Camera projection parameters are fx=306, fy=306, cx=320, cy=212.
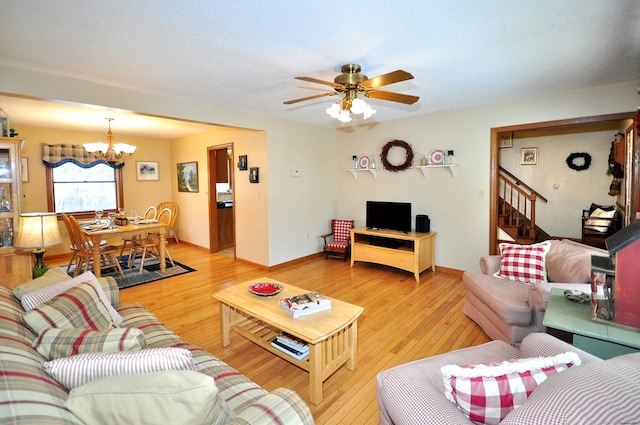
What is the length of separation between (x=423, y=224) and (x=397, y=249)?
0.53 metres

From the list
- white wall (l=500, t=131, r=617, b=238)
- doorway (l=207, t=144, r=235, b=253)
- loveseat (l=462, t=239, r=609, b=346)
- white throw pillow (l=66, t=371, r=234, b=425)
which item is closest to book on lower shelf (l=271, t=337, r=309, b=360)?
white throw pillow (l=66, t=371, r=234, b=425)

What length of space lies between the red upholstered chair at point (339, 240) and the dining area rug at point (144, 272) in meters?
2.20

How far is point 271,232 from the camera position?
473 cm

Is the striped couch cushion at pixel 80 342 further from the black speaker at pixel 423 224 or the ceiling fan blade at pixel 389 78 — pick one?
the black speaker at pixel 423 224

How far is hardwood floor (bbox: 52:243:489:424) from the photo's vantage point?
2.07m

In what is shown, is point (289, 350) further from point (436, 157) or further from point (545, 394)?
point (436, 157)

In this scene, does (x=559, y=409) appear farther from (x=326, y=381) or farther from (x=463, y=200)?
(x=463, y=200)

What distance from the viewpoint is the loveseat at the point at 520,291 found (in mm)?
2242

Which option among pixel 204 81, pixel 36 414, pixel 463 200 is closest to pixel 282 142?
pixel 204 81

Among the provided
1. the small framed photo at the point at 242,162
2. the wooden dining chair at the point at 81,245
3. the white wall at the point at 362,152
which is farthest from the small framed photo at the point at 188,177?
the white wall at the point at 362,152

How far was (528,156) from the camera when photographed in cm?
620

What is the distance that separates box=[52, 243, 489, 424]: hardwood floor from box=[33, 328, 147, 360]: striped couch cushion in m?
1.16

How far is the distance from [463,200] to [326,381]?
322 centimetres

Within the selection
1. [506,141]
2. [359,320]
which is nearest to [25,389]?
[359,320]
